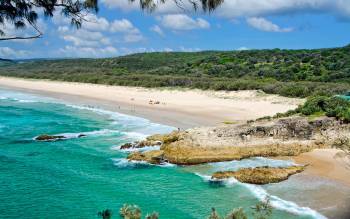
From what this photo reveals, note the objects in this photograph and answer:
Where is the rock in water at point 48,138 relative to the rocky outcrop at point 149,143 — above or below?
below

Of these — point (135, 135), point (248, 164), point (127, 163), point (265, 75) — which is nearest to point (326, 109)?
point (248, 164)

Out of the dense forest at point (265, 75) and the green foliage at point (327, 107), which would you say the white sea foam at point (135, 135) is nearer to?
the green foliage at point (327, 107)

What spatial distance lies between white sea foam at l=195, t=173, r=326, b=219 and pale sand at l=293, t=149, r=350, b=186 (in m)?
2.50

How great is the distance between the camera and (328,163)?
695 inches

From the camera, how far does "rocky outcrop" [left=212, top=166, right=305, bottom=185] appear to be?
53.0 feet

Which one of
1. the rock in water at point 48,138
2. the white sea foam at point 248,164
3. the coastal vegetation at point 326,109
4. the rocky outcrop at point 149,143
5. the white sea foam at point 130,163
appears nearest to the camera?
the white sea foam at point 248,164

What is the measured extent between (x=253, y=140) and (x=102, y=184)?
23.0ft

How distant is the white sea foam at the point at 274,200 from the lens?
13.3 m

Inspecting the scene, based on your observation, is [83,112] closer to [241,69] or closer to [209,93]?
[209,93]

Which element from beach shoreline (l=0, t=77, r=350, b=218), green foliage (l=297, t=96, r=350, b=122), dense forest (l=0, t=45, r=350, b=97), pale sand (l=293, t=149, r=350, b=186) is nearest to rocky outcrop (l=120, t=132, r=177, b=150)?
beach shoreline (l=0, t=77, r=350, b=218)

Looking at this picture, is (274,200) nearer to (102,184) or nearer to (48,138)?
(102,184)

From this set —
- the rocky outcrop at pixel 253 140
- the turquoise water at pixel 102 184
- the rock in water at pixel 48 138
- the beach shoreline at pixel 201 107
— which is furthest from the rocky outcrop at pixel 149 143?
the rock in water at pixel 48 138

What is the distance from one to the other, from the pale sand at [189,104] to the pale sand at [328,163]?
363 inches

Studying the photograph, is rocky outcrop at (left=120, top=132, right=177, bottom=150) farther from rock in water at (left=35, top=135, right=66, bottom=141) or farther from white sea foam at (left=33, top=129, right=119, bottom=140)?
rock in water at (left=35, top=135, right=66, bottom=141)
